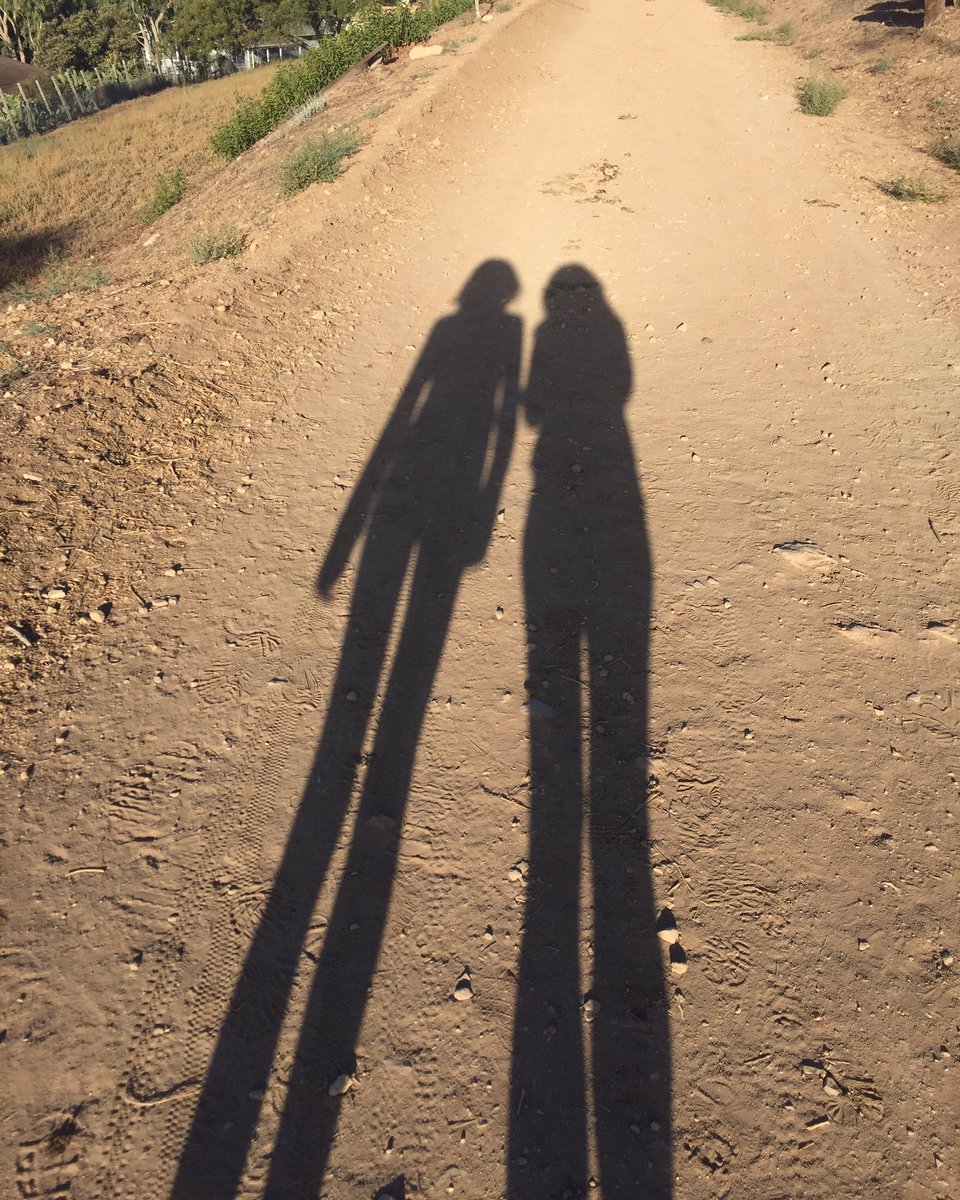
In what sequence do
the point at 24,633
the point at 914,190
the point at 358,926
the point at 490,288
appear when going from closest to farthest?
the point at 358,926 < the point at 24,633 < the point at 490,288 < the point at 914,190

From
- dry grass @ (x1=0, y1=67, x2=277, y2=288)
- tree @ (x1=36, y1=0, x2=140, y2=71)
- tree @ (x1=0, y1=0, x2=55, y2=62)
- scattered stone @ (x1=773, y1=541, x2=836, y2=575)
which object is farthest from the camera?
tree @ (x1=0, y1=0, x2=55, y2=62)

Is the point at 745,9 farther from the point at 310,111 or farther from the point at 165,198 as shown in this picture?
the point at 165,198

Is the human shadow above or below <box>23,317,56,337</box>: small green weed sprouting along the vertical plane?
above

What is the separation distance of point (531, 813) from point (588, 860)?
12.4 inches

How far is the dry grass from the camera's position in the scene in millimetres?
14469

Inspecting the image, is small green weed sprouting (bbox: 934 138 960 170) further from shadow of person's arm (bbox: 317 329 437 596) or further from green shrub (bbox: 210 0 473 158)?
green shrub (bbox: 210 0 473 158)

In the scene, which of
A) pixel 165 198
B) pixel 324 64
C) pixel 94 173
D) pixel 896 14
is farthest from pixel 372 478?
pixel 94 173

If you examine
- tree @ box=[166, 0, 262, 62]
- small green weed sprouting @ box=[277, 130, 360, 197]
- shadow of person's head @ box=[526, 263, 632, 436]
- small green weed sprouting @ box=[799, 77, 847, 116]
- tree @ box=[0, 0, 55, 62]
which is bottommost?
shadow of person's head @ box=[526, 263, 632, 436]

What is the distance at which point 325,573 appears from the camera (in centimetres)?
429

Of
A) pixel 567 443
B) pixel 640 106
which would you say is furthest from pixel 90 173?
pixel 567 443

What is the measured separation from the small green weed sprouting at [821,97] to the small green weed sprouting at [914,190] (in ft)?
11.4

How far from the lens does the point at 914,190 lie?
27.7 ft

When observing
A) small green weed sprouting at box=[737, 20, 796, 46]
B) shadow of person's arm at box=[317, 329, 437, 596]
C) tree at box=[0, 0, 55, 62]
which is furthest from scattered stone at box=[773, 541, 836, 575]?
tree at box=[0, 0, 55, 62]

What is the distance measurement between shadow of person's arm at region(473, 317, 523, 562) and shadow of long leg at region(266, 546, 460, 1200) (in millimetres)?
817
